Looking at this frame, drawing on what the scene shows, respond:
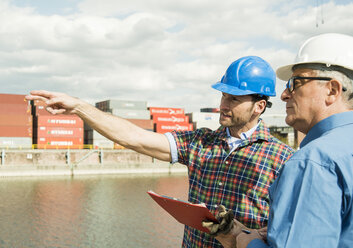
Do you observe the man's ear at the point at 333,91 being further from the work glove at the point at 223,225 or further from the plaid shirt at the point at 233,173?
the plaid shirt at the point at 233,173

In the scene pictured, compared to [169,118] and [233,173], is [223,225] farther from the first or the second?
[169,118]

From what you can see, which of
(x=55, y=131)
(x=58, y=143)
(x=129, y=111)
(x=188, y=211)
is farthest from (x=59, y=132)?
(x=188, y=211)

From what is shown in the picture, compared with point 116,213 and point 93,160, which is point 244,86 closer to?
point 116,213

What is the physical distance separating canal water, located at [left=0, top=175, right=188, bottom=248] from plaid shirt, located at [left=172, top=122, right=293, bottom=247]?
34.8ft

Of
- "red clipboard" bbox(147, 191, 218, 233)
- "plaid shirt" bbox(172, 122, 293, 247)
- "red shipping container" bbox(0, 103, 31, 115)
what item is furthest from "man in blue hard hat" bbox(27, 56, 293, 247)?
"red shipping container" bbox(0, 103, 31, 115)

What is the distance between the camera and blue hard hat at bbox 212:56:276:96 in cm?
246

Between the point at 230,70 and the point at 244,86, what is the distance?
18cm

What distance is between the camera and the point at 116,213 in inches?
672

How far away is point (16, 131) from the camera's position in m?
35.8

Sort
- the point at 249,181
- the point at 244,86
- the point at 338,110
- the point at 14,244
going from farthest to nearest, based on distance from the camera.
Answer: the point at 14,244
the point at 244,86
the point at 249,181
the point at 338,110

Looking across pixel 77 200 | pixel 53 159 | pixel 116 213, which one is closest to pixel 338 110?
pixel 116 213

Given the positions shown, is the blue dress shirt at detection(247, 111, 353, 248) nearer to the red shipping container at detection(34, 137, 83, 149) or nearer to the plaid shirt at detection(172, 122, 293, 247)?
the plaid shirt at detection(172, 122, 293, 247)

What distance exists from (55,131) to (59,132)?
41 cm

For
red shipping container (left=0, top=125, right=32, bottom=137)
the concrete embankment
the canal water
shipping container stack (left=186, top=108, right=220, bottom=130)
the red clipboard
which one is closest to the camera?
the red clipboard
